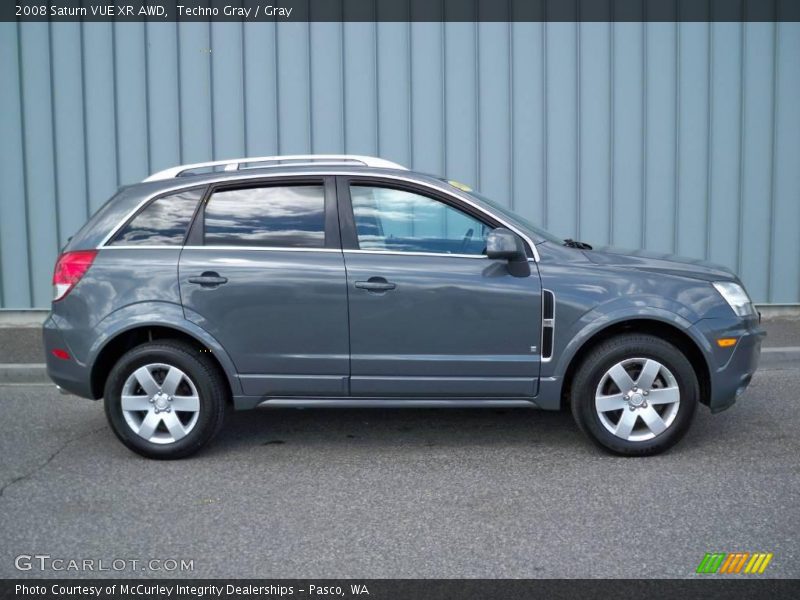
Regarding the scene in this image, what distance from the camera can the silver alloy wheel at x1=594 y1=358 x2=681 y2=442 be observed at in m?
5.29

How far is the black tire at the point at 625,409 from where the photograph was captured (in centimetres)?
528

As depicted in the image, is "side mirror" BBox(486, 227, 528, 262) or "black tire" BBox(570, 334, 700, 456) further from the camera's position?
"black tire" BBox(570, 334, 700, 456)

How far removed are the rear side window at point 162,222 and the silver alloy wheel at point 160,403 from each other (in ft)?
2.56

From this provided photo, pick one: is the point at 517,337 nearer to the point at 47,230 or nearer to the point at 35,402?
the point at 35,402

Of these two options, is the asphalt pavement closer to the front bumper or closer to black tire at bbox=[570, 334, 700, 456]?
black tire at bbox=[570, 334, 700, 456]

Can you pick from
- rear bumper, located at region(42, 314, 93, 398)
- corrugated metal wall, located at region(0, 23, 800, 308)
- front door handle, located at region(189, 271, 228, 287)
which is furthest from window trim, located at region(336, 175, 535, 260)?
corrugated metal wall, located at region(0, 23, 800, 308)

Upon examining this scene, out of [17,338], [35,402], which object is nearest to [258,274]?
[35,402]

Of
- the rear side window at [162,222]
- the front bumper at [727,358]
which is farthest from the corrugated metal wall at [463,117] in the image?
the front bumper at [727,358]

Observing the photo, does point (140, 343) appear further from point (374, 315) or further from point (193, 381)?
point (374, 315)

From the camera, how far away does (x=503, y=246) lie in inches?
204
